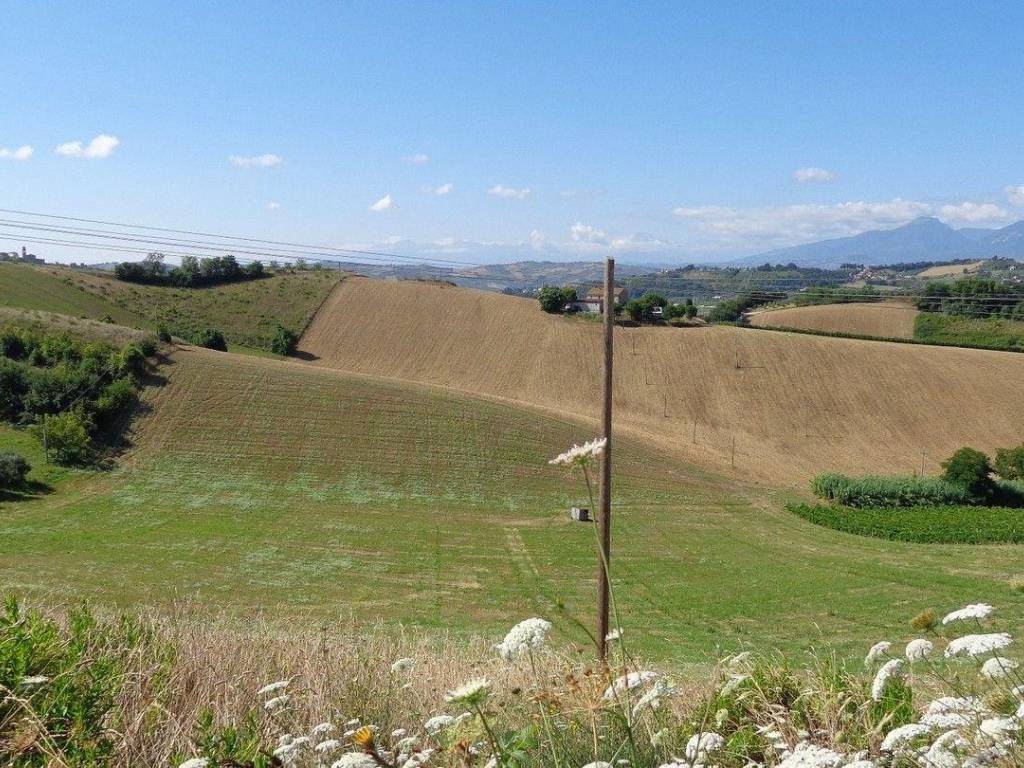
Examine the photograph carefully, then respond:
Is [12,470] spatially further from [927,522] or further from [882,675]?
[927,522]

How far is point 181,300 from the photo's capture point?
229 ft

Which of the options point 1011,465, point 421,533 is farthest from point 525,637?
point 1011,465

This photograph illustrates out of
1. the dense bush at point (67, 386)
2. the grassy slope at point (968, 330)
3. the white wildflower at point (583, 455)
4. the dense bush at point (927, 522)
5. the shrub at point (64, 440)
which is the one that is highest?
the white wildflower at point (583, 455)

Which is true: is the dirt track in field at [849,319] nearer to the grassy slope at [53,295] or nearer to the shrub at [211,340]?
the shrub at [211,340]

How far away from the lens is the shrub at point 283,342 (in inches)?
2438

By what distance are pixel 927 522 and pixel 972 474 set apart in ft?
21.6

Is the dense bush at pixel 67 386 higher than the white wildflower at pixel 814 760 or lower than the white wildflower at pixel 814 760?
lower

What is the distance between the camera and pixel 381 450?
39.1 m

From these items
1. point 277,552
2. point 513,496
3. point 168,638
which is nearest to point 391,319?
point 513,496

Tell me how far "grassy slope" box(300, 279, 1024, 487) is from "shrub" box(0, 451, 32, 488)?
28.0 meters

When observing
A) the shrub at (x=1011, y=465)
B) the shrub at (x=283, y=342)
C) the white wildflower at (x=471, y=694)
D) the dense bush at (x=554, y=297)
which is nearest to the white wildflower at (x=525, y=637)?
the white wildflower at (x=471, y=694)

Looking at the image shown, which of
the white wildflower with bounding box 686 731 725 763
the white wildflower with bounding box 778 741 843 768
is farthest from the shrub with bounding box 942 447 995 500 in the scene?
the white wildflower with bounding box 778 741 843 768

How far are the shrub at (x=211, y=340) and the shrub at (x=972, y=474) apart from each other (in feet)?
151

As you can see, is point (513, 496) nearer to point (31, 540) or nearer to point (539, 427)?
point (539, 427)
